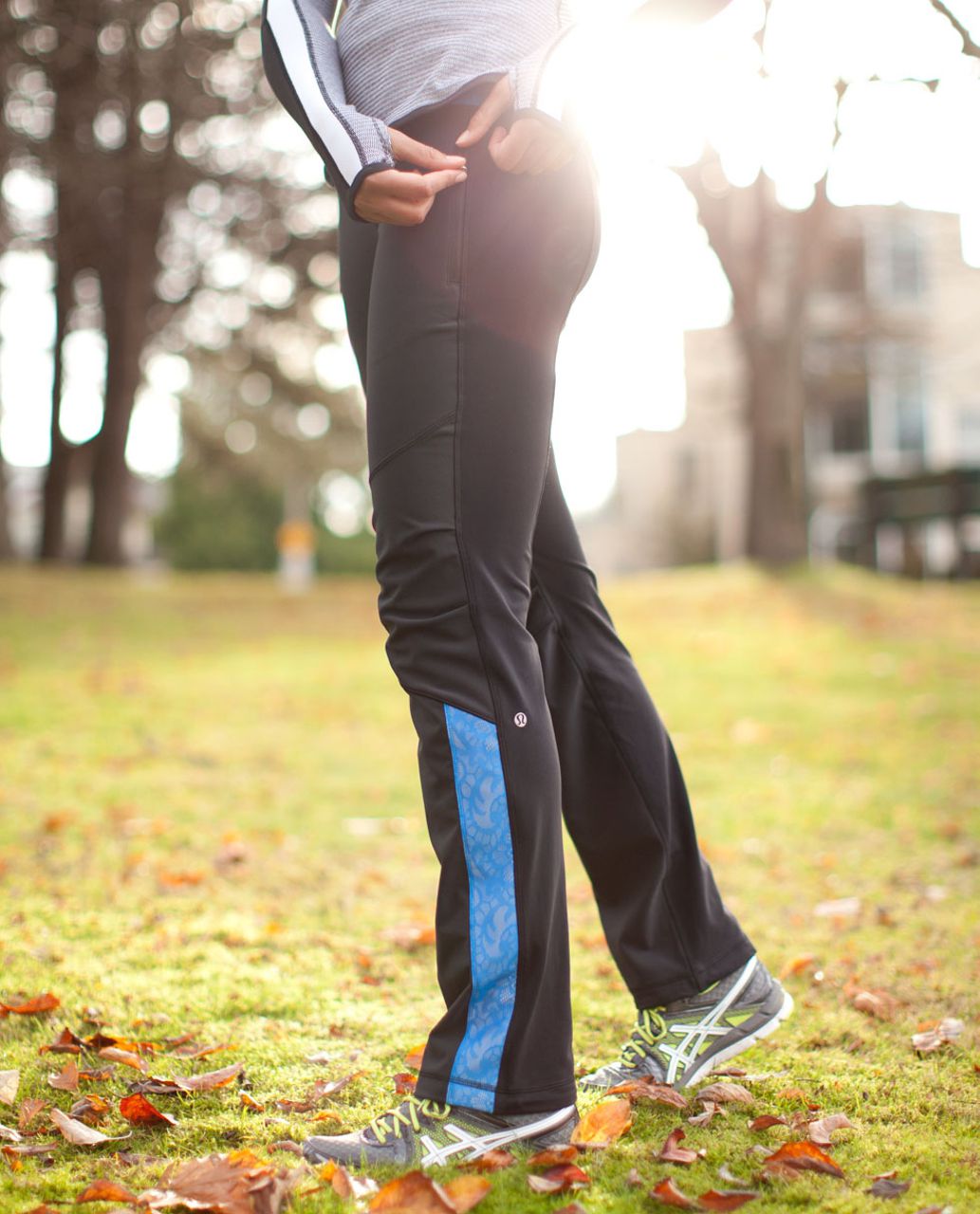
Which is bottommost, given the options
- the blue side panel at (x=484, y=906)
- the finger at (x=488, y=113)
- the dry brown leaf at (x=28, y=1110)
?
the dry brown leaf at (x=28, y=1110)

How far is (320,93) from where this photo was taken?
1.62 metres

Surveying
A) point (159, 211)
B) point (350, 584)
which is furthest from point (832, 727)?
point (159, 211)

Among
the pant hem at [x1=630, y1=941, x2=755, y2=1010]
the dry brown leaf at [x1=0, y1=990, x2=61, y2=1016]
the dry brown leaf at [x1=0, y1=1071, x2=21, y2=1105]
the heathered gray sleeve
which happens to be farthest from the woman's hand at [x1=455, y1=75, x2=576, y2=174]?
the dry brown leaf at [x1=0, y1=990, x2=61, y2=1016]

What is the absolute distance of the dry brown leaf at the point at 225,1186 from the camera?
143cm

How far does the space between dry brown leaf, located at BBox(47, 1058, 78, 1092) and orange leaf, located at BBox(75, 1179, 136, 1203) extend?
1.19ft

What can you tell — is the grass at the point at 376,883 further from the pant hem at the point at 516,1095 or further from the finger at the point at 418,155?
the finger at the point at 418,155

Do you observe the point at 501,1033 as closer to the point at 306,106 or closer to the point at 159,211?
the point at 306,106

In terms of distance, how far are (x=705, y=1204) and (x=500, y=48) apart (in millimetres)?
1614

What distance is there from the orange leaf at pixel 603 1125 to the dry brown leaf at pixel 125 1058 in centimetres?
76

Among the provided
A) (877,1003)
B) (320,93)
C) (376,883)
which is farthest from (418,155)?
(376,883)

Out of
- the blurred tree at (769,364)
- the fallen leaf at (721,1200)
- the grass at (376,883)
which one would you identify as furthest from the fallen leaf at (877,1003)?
the blurred tree at (769,364)

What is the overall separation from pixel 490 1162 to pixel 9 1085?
82cm

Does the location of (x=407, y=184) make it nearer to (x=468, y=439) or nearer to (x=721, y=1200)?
(x=468, y=439)

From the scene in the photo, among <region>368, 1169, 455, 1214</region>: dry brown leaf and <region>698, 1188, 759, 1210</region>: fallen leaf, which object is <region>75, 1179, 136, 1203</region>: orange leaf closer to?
<region>368, 1169, 455, 1214</region>: dry brown leaf
